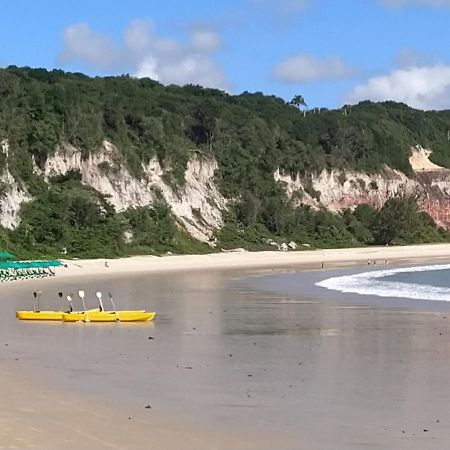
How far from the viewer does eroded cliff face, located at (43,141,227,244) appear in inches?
2176

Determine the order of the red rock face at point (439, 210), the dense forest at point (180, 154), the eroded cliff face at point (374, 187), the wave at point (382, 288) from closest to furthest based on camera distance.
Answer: the wave at point (382, 288) → the dense forest at point (180, 154) → the eroded cliff face at point (374, 187) → the red rock face at point (439, 210)

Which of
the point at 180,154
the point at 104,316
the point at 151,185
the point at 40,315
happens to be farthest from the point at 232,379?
the point at 180,154

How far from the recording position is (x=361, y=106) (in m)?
126

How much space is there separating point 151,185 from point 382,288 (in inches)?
1208

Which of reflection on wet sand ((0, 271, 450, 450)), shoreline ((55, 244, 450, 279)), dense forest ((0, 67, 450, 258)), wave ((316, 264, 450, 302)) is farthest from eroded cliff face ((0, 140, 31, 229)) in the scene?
reflection on wet sand ((0, 271, 450, 450))

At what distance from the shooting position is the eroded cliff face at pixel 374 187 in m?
79.1

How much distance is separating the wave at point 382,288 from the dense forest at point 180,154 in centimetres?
1671

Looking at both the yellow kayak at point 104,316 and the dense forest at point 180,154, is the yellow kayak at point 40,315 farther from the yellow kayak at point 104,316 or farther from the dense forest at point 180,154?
the dense forest at point 180,154

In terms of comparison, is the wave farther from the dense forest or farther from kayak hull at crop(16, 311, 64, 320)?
the dense forest

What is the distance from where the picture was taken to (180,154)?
64.3m

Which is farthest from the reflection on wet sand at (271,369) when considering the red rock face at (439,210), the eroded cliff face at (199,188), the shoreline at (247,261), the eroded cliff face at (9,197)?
the red rock face at (439,210)

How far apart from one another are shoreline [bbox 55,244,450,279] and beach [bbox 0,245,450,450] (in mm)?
17300

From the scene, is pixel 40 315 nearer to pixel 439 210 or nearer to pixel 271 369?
pixel 271 369

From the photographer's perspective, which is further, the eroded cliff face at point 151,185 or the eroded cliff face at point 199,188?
the eroded cliff face at point 151,185
